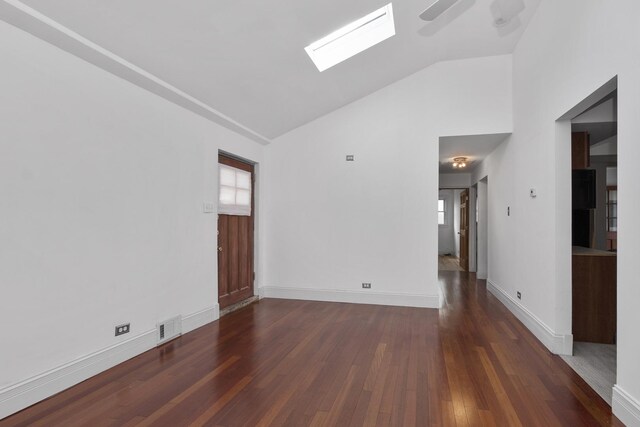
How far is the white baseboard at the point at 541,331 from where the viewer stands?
10.6ft

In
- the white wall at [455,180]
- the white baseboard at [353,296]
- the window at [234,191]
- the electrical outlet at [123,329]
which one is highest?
the white wall at [455,180]

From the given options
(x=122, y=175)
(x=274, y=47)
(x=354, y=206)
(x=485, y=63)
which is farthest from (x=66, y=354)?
(x=485, y=63)

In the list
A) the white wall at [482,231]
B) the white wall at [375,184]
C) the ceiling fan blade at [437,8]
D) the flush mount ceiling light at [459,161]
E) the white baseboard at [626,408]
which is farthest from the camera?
the white wall at [482,231]

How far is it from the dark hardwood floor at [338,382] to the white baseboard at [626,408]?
0.19 ft

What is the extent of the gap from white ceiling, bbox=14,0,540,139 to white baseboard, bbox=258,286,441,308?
2.51 meters

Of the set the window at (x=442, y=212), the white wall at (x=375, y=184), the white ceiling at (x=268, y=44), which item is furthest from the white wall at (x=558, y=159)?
the window at (x=442, y=212)

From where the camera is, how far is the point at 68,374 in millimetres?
2576

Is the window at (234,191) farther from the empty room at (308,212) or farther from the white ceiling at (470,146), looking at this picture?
the white ceiling at (470,146)

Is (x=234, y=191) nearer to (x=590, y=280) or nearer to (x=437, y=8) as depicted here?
(x=437, y=8)

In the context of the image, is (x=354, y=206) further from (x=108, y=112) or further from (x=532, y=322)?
(x=108, y=112)

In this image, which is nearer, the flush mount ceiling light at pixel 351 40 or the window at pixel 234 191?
the flush mount ceiling light at pixel 351 40

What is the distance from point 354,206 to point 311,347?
2.45 metres

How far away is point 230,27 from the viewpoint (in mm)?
2988

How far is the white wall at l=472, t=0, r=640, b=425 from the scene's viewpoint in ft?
7.08
